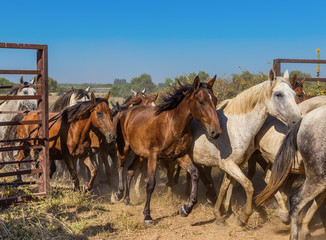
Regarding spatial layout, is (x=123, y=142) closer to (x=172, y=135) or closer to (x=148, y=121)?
(x=148, y=121)

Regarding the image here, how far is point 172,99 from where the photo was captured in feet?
21.1

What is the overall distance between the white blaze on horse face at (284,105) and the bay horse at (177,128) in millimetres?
788

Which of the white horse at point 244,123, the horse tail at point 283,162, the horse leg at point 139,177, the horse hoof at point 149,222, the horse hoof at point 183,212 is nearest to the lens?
the horse tail at point 283,162

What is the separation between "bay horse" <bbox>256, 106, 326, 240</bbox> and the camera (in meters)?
4.72

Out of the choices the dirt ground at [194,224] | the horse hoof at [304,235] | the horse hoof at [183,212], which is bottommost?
the dirt ground at [194,224]

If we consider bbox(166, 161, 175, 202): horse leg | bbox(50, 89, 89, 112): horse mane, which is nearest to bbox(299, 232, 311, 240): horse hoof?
bbox(166, 161, 175, 202): horse leg

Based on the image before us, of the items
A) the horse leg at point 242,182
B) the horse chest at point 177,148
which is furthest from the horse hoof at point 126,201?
the horse leg at point 242,182

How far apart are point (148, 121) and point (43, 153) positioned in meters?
1.78

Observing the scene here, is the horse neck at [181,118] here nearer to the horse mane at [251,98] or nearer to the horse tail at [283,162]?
the horse mane at [251,98]

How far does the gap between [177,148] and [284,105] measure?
1763 mm

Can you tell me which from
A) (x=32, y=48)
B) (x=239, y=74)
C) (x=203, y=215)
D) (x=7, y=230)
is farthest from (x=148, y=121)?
(x=239, y=74)

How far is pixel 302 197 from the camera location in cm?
489

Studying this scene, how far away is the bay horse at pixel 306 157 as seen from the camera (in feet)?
15.5

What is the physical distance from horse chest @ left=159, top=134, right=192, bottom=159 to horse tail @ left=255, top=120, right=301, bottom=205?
1471mm
